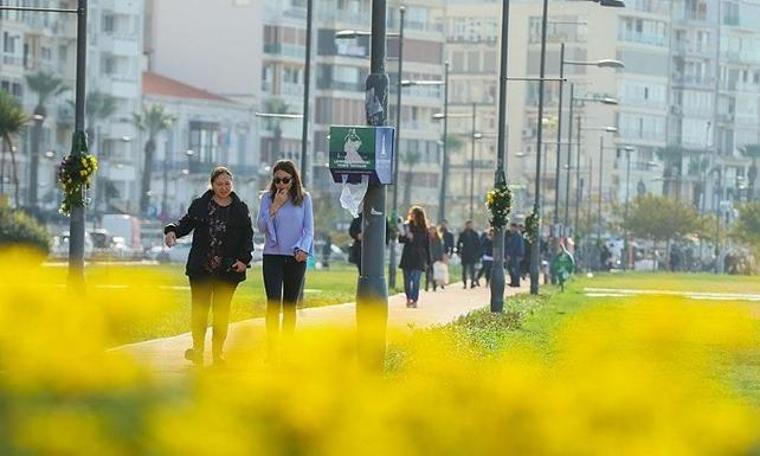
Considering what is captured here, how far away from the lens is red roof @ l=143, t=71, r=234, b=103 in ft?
499

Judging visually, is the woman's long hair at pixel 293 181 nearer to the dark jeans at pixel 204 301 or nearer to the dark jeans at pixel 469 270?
the dark jeans at pixel 204 301

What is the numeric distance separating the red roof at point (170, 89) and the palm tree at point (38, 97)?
14.3 meters

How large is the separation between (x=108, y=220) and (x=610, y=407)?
117m

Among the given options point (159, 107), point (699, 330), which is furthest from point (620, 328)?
point (159, 107)

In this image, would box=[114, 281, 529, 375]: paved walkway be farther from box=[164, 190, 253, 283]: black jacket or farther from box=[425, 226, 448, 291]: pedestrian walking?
box=[164, 190, 253, 283]: black jacket

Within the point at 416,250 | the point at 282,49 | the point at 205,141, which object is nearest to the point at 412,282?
the point at 416,250

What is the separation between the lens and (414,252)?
41.8 meters

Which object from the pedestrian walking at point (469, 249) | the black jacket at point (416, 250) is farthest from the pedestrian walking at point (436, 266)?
the black jacket at point (416, 250)

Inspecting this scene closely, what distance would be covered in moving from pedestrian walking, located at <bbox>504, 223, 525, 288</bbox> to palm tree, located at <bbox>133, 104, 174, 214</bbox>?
8545 cm

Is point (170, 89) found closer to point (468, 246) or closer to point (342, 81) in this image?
point (342, 81)

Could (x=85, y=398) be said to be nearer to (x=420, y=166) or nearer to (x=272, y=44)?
(x=272, y=44)

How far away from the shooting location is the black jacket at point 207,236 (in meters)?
20.3

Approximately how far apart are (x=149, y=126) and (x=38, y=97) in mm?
14325

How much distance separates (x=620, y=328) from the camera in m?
6.70
